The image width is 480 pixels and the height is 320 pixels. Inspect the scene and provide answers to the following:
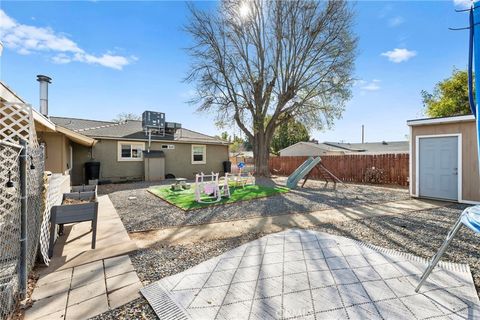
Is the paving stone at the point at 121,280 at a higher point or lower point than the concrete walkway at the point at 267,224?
higher

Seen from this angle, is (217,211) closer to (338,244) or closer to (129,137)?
(338,244)

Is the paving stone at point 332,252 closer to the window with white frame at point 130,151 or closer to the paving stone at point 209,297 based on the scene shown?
the paving stone at point 209,297

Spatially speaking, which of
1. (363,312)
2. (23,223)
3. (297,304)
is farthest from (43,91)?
(363,312)

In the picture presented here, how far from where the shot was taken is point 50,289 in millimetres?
2395

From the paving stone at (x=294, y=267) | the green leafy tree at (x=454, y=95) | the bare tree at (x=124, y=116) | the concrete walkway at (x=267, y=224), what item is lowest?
the concrete walkway at (x=267, y=224)

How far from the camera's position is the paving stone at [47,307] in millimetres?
1991

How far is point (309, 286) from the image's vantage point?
2420 millimetres

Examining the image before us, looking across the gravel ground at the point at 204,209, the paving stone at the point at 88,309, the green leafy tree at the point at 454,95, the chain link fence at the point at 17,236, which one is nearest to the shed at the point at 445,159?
the gravel ground at the point at 204,209

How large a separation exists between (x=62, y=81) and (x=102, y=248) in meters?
11.8

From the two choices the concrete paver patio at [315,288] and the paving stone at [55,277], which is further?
the paving stone at [55,277]

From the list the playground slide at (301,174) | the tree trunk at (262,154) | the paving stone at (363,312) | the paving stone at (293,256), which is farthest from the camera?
the tree trunk at (262,154)

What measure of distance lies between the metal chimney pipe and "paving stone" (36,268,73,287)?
1003 centimetres

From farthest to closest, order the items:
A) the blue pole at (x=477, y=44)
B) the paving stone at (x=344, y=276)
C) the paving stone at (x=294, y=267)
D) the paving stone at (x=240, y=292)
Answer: the paving stone at (x=294, y=267)
the paving stone at (x=344, y=276)
the paving stone at (x=240, y=292)
the blue pole at (x=477, y=44)

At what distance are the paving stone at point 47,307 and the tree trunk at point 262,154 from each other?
1435cm
